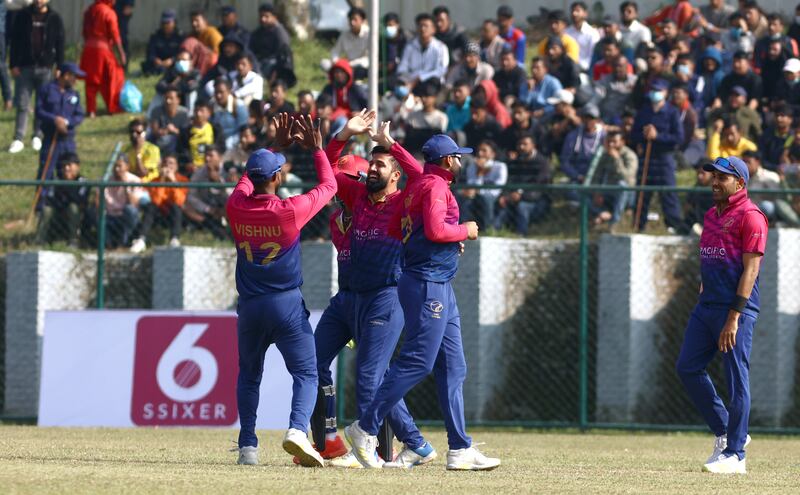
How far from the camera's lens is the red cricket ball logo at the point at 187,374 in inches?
615

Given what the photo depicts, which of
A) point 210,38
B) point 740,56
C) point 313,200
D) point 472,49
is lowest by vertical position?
point 313,200

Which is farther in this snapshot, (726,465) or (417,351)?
(726,465)

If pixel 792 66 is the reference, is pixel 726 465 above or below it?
below

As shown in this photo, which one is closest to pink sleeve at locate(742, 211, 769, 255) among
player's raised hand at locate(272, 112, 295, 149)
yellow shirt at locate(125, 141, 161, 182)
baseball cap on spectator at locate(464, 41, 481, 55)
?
player's raised hand at locate(272, 112, 295, 149)

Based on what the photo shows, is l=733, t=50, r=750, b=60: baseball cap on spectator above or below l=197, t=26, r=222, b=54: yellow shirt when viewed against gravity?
below

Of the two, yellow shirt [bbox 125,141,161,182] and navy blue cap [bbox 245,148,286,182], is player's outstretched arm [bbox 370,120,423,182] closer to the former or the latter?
navy blue cap [bbox 245,148,286,182]

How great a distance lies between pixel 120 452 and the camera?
11.4 metres

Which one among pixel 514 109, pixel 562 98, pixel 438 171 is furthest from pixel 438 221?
pixel 562 98

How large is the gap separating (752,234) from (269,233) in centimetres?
314

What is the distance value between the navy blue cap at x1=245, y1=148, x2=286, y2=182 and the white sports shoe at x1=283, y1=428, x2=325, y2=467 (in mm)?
1593

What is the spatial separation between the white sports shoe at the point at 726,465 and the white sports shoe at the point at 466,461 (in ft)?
4.87

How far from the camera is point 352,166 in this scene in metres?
10.6

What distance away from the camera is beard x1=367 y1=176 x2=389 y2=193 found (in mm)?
10039

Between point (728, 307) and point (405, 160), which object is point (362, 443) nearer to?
point (405, 160)
